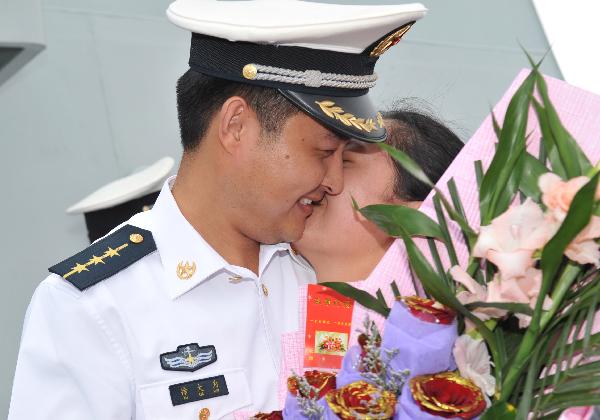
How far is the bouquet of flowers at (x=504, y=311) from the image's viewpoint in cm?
179

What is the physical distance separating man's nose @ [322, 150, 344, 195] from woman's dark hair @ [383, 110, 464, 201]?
0.53ft

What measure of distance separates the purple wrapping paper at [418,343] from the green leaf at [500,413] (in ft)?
0.45

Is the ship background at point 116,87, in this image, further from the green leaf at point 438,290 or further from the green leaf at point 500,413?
the green leaf at point 500,413

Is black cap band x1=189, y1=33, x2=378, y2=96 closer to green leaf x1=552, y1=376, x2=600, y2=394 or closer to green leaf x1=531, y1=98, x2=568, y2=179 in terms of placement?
green leaf x1=531, y1=98, x2=568, y2=179

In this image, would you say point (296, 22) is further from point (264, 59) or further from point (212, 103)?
point (212, 103)

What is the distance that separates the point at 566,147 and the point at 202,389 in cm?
100

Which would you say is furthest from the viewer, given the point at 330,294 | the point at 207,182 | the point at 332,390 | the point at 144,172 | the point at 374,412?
the point at 144,172

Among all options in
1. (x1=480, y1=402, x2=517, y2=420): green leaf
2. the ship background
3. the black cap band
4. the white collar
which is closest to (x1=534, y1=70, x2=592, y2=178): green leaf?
(x1=480, y1=402, x2=517, y2=420): green leaf

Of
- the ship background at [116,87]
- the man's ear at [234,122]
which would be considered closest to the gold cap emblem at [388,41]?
the man's ear at [234,122]

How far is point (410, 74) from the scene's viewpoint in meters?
6.54

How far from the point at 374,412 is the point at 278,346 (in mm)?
771

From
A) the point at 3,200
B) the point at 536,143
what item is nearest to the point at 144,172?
the point at 3,200

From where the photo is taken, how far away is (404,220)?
2.00 m

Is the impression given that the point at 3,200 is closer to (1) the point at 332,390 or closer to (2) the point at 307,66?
(2) the point at 307,66
